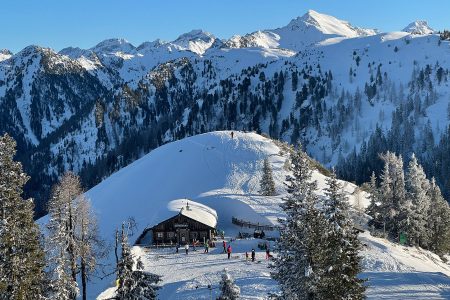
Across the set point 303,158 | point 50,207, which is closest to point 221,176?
point 50,207

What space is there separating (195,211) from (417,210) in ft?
111

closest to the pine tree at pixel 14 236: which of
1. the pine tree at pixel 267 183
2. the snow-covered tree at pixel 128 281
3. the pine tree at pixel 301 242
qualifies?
the snow-covered tree at pixel 128 281

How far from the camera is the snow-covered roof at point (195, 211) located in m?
71.5

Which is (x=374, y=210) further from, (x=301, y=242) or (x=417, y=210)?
(x=301, y=242)

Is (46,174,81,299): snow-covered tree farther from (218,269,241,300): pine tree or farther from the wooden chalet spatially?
the wooden chalet

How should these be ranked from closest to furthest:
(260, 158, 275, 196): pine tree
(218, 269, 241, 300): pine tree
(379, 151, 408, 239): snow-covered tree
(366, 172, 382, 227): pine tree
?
1. (218, 269, 241, 300): pine tree
2. (379, 151, 408, 239): snow-covered tree
3. (366, 172, 382, 227): pine tree
4. (260, 158, 275, 196): pine tree

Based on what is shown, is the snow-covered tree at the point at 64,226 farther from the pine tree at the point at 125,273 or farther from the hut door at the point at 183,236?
the hut door at the point at 183,236

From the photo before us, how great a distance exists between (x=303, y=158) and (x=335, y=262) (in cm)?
610

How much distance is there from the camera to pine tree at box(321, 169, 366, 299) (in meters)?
27.1

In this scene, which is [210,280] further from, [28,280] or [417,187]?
[417,187]

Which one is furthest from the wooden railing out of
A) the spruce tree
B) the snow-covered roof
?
the spruce tree

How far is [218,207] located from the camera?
8788 cm

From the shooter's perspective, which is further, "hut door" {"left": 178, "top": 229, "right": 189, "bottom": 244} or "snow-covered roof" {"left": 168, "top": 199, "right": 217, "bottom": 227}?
"snow-covered roof" {"left": 168, "top": 199, "right": 217, "bottom": 227}

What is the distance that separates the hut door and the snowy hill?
3.37 metres
